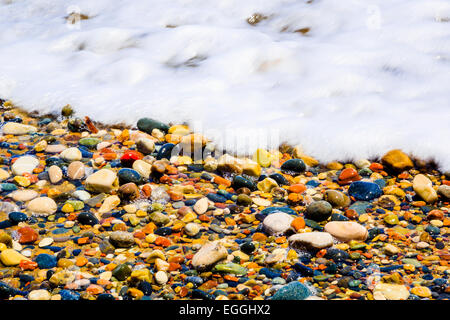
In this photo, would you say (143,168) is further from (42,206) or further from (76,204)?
(42,206)

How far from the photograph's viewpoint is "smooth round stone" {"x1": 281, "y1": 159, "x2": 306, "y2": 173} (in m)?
3.54

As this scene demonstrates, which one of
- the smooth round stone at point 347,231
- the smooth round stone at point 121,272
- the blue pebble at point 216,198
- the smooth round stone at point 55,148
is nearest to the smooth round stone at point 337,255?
the smooth round stone at point 347,231

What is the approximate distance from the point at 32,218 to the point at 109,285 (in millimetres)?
917

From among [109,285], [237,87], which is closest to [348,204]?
[109,285]

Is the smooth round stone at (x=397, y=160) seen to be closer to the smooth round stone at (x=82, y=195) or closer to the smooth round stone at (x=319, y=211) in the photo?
the smooth round stone at (x=319, y=211)

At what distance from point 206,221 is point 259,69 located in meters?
2.60

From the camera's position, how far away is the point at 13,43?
6.02 meters

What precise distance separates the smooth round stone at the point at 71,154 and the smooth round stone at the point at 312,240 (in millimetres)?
1970

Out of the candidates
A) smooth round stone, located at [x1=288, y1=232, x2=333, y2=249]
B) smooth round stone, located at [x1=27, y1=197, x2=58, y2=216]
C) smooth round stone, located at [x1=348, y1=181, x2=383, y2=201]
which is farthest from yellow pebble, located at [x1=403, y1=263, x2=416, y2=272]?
smooth round stone, located at [x1=27, y1=197, x2=58, y2=216]

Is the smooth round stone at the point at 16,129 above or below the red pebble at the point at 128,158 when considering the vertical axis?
above

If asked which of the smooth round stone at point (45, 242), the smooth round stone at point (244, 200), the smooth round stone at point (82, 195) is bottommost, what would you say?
the smooth round stone at point (45, 242)

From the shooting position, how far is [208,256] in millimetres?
2455

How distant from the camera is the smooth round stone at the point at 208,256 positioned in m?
2.44

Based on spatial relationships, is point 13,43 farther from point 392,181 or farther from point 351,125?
point 392,181
